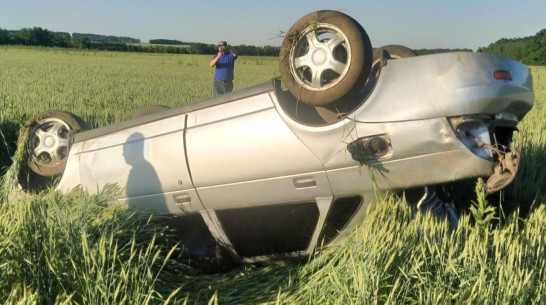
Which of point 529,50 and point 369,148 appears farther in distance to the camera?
point 529,50

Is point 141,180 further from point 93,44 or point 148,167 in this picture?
point 93,44

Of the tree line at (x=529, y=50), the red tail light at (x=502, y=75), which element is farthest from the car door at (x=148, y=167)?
the tree line at (x=529, y=50)

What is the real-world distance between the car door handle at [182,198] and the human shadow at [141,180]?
4.0 inches

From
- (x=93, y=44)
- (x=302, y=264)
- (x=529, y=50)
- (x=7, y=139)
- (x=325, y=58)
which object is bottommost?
(x=302, y=264)

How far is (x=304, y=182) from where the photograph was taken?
286 cm

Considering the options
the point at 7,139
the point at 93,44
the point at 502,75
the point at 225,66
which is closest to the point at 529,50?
the point at 93,44

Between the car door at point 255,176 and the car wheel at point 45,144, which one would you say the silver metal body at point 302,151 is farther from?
the car wheel at point 45,144

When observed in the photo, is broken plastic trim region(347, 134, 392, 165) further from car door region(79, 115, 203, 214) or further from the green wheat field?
car door region(79, 115, 203, 214)

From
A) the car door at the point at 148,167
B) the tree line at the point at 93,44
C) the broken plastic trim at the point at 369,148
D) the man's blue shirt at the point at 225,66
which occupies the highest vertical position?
the tree line at the point at 93,44

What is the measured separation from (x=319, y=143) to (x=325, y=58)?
48 centimetres

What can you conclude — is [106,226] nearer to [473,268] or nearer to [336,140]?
[336,140]

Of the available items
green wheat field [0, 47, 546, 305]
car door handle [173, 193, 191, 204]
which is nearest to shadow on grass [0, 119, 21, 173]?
green wheat field [0, 47, 546, 305]

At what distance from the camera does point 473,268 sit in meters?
2.21

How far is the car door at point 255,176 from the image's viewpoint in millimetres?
2867
